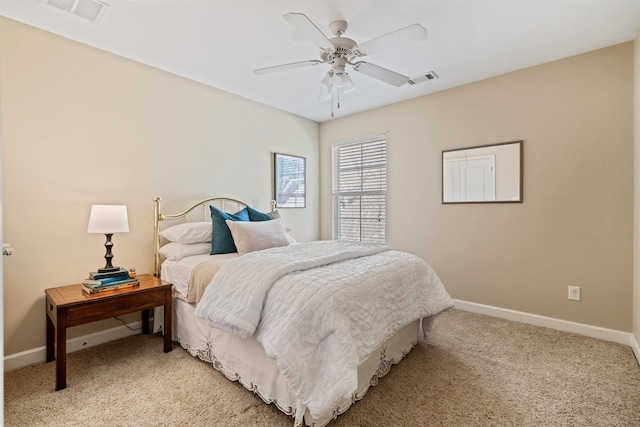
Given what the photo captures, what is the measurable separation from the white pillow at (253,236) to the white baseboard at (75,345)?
1.24m

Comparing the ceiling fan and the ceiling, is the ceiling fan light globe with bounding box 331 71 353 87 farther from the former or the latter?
the ceiling

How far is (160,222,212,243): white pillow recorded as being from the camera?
9.53 feet

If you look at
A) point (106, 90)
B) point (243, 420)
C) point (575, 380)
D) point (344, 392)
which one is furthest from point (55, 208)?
point (575, 380)

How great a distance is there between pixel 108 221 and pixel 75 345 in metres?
1.09

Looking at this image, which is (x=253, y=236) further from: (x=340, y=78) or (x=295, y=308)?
(x=340, y=78)

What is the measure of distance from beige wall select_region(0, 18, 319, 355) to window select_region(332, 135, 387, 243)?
5.75 feet

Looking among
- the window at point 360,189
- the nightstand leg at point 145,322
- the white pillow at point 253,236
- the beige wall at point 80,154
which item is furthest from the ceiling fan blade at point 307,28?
the nightstand leg at point 145,322

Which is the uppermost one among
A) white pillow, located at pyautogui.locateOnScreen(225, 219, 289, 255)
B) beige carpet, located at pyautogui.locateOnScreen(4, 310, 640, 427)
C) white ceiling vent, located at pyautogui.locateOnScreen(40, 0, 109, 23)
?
white ceiling vent, located at pyautogui.locateOnScreen(40, 0, 109, 23)

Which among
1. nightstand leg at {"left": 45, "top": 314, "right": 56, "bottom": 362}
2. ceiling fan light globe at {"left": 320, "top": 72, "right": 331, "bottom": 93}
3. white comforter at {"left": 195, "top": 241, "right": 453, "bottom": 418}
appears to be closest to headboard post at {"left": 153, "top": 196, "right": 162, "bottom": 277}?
nightstand leg at {"left": 45, "top": 314, "right": 56, "bottom": 362}

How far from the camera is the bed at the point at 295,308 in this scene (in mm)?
1656

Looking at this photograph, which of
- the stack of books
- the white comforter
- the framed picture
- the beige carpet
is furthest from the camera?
the framed picture

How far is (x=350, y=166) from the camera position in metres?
4.59

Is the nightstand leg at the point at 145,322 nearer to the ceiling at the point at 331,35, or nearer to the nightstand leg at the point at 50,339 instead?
the nightstand leg at the point at 50,339

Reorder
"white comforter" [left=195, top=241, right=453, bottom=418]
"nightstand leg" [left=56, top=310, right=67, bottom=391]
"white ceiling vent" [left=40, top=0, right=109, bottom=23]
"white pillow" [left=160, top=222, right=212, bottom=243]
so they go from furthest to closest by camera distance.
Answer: "white pillow" [left=160, top=222, right=212, bottom=243] < "white ceiling vent" [left=40, top=0, right=109, bottom=23] < "nightstand leg" [left=56, top=310, right=67, bottom=391] < "white comforter" [left=195, top=241, right=453, bottom=418]
